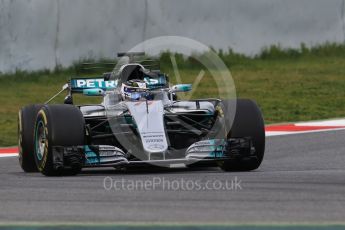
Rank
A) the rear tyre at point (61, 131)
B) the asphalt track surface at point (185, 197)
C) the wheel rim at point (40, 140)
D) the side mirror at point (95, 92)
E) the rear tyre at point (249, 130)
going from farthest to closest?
the side mirror at point (95, 92) < the wheel rim at point (40, 140) < the rear tyre at point (249, 130) < the rear tyre at point (61, 131) < the asphalt track surface at point (185, 197)

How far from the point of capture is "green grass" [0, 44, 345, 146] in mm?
18234

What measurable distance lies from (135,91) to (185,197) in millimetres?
3506

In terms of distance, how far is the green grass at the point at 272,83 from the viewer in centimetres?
1823

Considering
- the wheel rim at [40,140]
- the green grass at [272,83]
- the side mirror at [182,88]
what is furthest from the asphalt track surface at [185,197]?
the green grass at [272,83]

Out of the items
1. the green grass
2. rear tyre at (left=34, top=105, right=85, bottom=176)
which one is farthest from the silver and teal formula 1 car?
the green grass

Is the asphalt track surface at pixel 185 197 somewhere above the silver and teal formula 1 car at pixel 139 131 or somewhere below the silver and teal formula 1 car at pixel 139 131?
below

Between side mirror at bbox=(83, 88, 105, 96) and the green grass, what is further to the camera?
the green grass

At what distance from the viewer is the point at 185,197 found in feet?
28.8

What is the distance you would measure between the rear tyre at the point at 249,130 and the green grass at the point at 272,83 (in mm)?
4920

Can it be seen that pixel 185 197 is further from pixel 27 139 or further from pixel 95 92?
pixel 95 92

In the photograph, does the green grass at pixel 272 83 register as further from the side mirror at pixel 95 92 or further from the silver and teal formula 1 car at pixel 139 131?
the silver and teal formula 1 car at pixel 139 131

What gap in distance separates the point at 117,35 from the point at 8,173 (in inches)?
328

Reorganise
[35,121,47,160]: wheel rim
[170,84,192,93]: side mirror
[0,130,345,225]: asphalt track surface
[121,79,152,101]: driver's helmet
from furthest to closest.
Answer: [170,84,192,93]: side mirror → [121,79,152,101]: driver's helmet → [35,121,47,160]: wheel rim → [0,130,345,225]: asphalt track surface

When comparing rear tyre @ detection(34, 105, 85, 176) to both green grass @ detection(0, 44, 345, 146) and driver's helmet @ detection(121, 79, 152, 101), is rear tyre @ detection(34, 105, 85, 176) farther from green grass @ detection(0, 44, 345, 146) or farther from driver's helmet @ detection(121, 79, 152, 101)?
green grass @ detection(0, 44, 345, 146)
